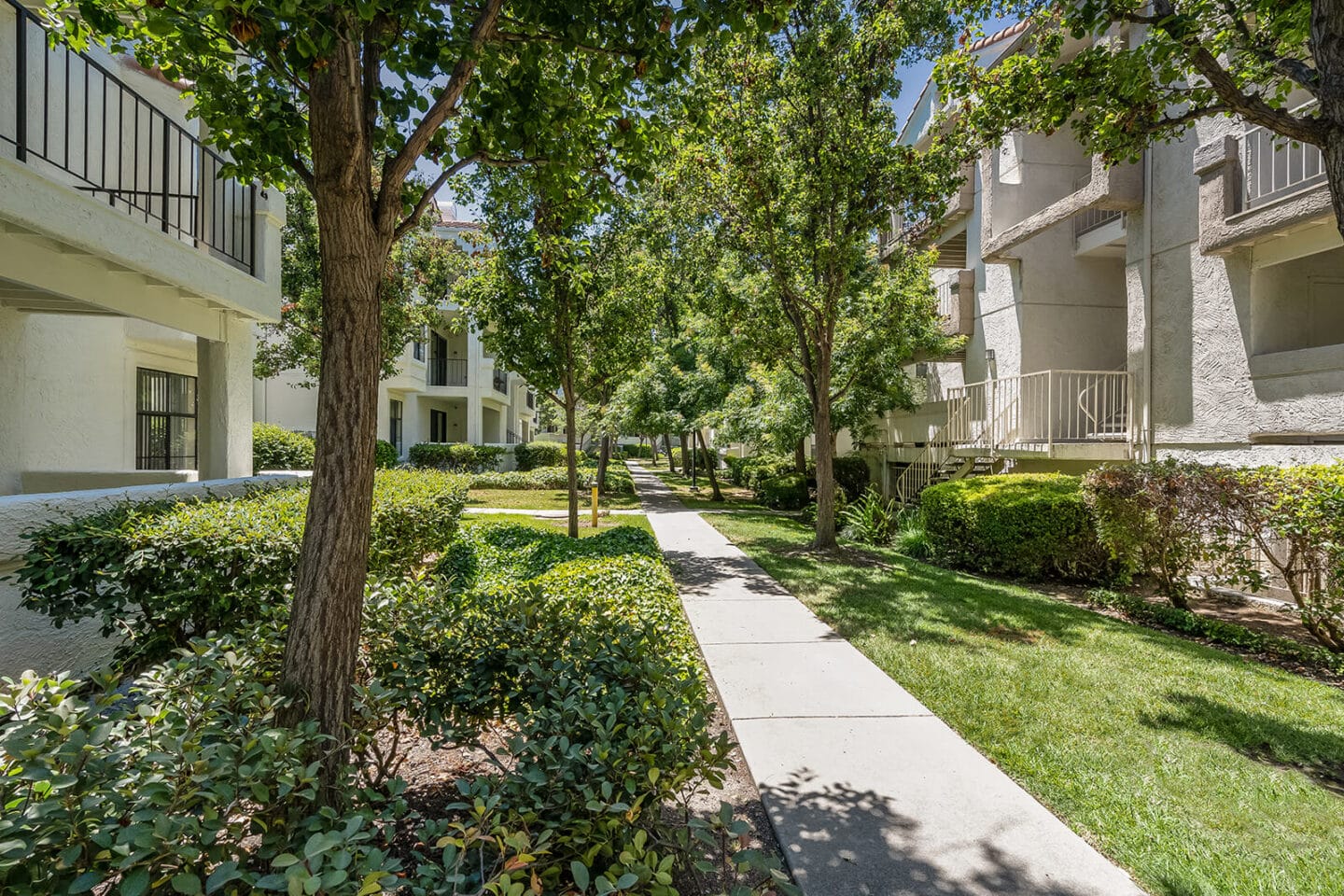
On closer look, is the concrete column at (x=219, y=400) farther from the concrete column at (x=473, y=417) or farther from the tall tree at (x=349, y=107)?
the concrete column at (x=473, y=417)

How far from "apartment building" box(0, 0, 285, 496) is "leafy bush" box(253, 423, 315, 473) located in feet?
21.4

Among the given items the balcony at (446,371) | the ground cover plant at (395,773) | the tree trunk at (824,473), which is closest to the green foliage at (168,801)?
the ground cover plant at (395,773)

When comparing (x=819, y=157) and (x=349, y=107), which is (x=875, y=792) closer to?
(x=349, y=107)

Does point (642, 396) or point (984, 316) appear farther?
point (642, 396)

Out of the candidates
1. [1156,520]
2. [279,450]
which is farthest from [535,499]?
[1156,520]

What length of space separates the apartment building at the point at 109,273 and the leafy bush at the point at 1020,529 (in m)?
9.34

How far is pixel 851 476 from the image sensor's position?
17906 mm

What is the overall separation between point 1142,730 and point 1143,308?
28.2ft

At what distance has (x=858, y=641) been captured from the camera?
5824 millimetres

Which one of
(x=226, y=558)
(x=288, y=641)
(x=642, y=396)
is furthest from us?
(x=642, y=396)

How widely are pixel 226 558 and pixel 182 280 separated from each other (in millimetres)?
3309

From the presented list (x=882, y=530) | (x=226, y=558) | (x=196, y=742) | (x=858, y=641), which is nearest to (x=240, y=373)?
(x=226, y=558)

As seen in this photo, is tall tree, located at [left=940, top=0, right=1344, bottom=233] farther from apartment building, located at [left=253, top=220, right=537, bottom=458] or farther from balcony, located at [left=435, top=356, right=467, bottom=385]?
balcony, located at [left=435, top=356, right=467, bottom=385]

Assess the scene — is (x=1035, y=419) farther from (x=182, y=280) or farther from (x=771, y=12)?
(x=182, y=280)
